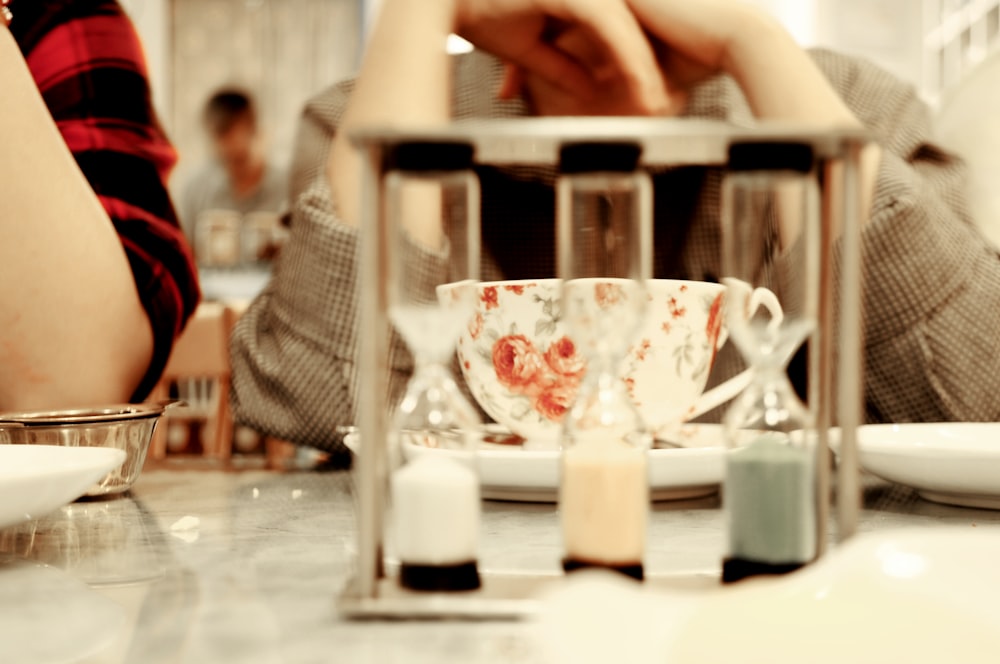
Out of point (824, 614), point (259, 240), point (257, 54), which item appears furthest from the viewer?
point (257, 54)

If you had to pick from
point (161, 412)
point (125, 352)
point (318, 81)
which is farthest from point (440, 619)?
point (318, 81)

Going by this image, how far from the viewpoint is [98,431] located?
22.1 inches

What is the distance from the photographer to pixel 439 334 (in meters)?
0.36

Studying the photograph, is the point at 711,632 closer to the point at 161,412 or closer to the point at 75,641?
the point at 75,641

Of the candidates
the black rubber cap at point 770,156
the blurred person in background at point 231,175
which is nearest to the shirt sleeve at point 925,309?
the black rubber cap at point 770,156

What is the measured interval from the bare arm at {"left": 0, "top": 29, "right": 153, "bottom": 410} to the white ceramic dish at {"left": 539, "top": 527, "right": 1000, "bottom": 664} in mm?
643

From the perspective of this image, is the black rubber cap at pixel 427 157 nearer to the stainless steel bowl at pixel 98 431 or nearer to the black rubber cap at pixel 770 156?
the black rubber cap at pixel 770 156

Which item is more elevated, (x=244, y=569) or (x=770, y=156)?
(x=770, y=156)

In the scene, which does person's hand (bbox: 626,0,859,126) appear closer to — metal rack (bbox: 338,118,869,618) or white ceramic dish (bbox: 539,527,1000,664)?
metal rack (bbox: 338,118,869,618)

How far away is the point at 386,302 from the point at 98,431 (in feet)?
0.97

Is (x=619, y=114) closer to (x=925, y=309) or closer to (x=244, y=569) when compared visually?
(x=925, y=309)

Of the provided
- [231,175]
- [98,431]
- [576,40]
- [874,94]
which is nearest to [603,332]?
[98,431]

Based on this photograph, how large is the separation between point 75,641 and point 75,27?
746mm

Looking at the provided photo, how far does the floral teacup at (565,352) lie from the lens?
55 centimetres
